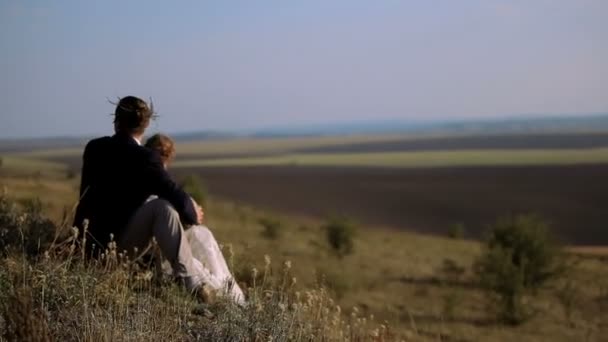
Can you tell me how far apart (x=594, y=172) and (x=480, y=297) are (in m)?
51.5

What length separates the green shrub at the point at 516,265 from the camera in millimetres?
18234

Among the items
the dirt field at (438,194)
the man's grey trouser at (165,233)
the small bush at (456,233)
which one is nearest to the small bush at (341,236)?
the small bush at (456,233)

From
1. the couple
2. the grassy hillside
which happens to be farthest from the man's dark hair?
the grassy hillside

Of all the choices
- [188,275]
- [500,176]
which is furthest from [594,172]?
[188,275]

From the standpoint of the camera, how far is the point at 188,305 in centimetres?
554

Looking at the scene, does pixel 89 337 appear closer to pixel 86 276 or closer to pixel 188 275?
pixel 86 276

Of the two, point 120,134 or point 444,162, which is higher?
point 120,134

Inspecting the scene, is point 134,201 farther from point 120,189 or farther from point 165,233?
point 165,233

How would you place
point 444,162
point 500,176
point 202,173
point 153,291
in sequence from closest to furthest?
1. point 153,291
2. point 500,176
3. point 202,173
4. point 444,162

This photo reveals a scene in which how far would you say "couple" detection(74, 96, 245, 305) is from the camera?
240 inches

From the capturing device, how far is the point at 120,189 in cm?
622

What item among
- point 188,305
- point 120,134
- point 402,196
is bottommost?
point 402,196

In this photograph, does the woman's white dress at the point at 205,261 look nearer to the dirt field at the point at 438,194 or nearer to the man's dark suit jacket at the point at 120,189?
the man's dark suit jacket at the point at 120,189

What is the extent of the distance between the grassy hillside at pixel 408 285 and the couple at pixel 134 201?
1.35 ft
